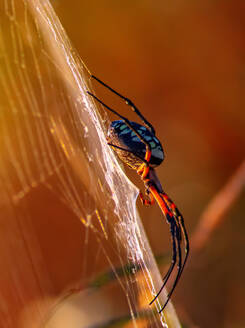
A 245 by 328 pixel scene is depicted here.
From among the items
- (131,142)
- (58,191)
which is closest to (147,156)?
(131,142)

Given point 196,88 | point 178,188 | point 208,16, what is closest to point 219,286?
point 178,188

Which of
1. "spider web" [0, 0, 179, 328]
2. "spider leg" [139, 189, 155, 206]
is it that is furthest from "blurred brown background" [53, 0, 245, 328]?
"spider leg" [139, 189, 155, 206]

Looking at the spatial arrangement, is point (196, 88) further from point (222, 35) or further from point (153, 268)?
point (153, 268)

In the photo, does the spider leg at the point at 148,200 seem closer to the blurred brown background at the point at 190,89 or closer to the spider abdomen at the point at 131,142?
the spider abdomen at the point at 131,142

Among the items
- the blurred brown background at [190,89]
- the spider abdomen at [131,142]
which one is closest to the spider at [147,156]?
the spider abdomen at [131,142]

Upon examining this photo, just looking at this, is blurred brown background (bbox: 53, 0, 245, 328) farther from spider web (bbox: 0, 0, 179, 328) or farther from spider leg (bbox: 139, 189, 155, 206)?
spider leg (bbox: 139, 189, 155, 206)

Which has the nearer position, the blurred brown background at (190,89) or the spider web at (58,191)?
the spider web at (58,191)

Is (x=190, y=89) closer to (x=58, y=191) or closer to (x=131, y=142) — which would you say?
(x=58, y=191)
